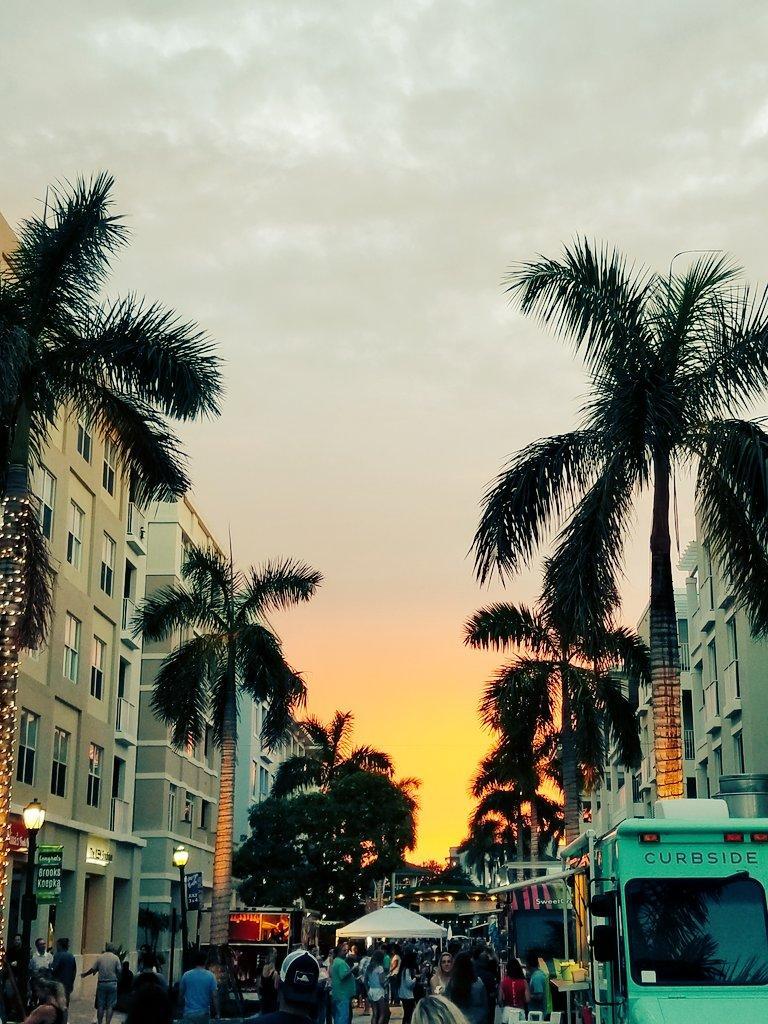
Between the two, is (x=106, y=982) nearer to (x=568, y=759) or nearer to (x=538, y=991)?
(x=538, y=991)

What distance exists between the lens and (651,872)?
1084 cm

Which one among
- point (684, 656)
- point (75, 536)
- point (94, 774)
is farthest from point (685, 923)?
point (684, 656)

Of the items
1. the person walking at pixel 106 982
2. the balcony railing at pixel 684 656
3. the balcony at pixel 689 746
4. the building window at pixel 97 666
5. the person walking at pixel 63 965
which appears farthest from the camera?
the balcony railing at pixel 684 656

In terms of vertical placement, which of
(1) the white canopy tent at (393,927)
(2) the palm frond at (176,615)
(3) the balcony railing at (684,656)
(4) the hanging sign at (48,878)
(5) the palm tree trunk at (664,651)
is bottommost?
(1) the white canopy tent at (393,927)

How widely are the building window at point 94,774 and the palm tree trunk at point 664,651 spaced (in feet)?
91.6

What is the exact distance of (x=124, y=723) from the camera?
159 ft

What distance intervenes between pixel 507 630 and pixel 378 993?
41.7 ft

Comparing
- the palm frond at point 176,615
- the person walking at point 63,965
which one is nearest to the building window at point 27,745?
the palm frond at point 176,615

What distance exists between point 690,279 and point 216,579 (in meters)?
20.9

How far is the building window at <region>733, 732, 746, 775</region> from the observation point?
4167 cm

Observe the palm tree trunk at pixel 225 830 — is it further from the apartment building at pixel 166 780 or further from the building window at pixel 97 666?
the apartment building at pixel 166 780

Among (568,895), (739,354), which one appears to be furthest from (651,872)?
(739,354)

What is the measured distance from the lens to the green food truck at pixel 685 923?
409 inches

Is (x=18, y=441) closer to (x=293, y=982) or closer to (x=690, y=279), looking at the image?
(x=690, y=279)
